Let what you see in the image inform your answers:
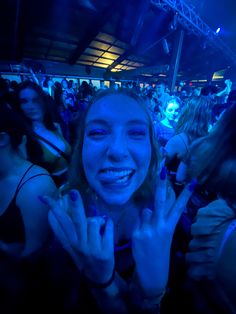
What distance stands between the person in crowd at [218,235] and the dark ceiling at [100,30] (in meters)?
7.45

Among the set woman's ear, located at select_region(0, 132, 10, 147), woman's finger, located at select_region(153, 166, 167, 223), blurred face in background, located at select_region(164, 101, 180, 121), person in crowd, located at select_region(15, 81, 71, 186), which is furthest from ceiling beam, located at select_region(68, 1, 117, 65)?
woman's finger, located at select_region(153, 166, 167, 223)

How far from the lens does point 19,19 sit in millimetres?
6203

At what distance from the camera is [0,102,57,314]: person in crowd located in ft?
2.77

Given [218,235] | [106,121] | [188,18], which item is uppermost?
[188,18]

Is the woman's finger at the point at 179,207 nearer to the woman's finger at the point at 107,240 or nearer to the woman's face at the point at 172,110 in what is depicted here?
the woman's finger at the point at 107,240

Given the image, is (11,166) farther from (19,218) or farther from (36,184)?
(19,218)

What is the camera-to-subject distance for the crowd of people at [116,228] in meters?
0.56

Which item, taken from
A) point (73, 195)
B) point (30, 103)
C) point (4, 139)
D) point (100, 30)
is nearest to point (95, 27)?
point (100, 30)

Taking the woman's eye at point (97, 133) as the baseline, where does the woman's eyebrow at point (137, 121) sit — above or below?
above

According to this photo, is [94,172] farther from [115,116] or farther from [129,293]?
[129,293]

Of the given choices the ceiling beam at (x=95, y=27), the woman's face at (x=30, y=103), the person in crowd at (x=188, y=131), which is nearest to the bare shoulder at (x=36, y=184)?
the woman's face at (x=30, y=103)

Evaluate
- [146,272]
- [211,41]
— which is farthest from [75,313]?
[211,41]

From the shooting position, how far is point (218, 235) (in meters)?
0.69

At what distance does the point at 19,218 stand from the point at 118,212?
1.80ft
